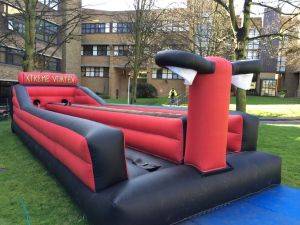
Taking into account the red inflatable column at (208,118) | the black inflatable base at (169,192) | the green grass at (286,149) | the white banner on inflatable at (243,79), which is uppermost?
the white banner on inflatable at (243,79)

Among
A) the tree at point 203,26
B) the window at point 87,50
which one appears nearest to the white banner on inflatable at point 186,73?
the tree at point 203,26

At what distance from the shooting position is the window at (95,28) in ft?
134

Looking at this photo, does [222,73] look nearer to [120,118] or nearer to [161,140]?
[161,140]

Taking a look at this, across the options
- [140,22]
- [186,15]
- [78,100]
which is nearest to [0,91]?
[140,22]

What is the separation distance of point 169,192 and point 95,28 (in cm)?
4100

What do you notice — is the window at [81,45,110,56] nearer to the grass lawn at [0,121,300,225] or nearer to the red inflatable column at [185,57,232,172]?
the grass lawn at [0,121,300,225]

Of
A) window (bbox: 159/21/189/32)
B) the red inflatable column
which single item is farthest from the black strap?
window (bbox: 159/21/189/32)

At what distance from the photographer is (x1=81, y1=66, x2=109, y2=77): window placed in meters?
41.4

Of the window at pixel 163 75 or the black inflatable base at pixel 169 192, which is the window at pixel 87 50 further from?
the black inflatable base at pixel 169 192

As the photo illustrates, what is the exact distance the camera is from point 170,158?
3.82 metres

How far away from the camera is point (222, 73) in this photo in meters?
3.46

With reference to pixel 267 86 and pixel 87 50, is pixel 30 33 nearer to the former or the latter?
pixel 87 50

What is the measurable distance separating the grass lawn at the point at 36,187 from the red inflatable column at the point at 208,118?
149cm

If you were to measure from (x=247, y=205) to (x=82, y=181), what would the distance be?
6.19ft
